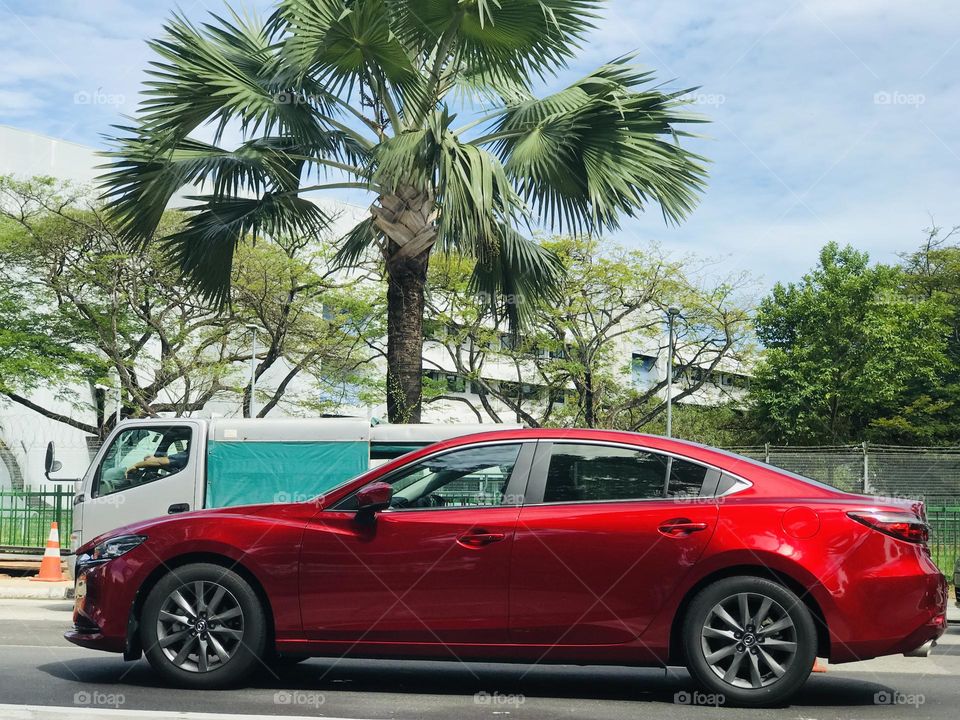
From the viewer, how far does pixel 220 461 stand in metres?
12.9

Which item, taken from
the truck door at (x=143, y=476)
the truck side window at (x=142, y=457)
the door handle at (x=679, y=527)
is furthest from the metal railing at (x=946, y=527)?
the door handle at (x=679, y=527)

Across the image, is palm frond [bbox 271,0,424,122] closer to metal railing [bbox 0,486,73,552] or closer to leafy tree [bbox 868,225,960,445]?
metal railing [bbox 0,486,73,552]

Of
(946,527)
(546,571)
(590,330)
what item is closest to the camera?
(546,571)

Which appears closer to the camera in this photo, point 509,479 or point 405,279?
point 509,479

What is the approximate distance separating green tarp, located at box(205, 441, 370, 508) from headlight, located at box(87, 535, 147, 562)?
6.30 m

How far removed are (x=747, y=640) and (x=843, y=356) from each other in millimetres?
39024

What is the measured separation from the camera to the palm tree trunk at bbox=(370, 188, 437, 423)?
13.9m

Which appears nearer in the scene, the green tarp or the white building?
the green tarp

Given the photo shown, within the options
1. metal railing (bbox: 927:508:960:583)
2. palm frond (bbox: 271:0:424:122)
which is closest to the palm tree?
palm frond (bbox: 271:0:424:122)

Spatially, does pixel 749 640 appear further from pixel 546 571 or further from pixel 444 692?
pixel 444 692

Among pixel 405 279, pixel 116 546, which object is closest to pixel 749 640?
pixel 116 546

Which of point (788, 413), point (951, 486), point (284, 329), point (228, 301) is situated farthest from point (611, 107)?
point (788, 413)

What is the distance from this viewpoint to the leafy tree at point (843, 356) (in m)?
41.6

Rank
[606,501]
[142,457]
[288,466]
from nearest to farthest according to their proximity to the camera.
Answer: [606,501]
[142,457]
[288,466]
